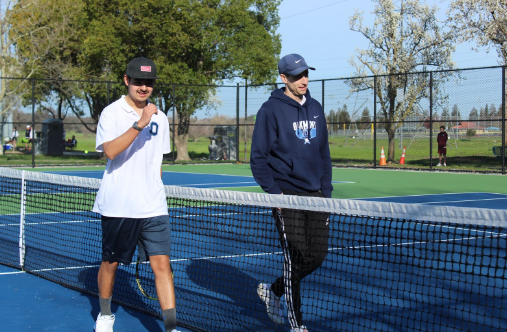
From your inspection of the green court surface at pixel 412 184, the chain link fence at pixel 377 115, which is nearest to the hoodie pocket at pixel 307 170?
the green court surface at pixel 412 184

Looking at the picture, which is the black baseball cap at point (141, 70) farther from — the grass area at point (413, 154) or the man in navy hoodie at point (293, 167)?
the grass area at point (413, 154)

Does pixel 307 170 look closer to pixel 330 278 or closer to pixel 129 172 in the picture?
pixel 129 172

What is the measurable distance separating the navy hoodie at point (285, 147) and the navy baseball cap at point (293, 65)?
7.0 inches

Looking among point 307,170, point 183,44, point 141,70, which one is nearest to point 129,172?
point 141,70

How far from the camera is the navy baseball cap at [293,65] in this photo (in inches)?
166

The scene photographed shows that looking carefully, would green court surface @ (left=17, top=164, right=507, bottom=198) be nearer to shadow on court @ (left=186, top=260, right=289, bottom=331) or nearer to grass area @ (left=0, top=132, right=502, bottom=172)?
grass area @ (left=0, top=132, right=502, bottom=172)

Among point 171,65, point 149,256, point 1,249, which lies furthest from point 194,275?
point 171,65

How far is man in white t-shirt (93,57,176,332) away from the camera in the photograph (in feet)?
13.1

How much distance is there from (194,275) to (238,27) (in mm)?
26442

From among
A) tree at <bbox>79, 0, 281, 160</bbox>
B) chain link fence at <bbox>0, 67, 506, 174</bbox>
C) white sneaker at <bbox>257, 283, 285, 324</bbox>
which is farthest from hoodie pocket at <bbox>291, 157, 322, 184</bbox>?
tree at <bbox>79, 0, 281, 160</bbox>

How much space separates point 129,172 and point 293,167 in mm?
1105

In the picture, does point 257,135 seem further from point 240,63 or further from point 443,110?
point 240,63

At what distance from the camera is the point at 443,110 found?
79.4 feet

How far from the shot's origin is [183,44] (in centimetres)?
2947
